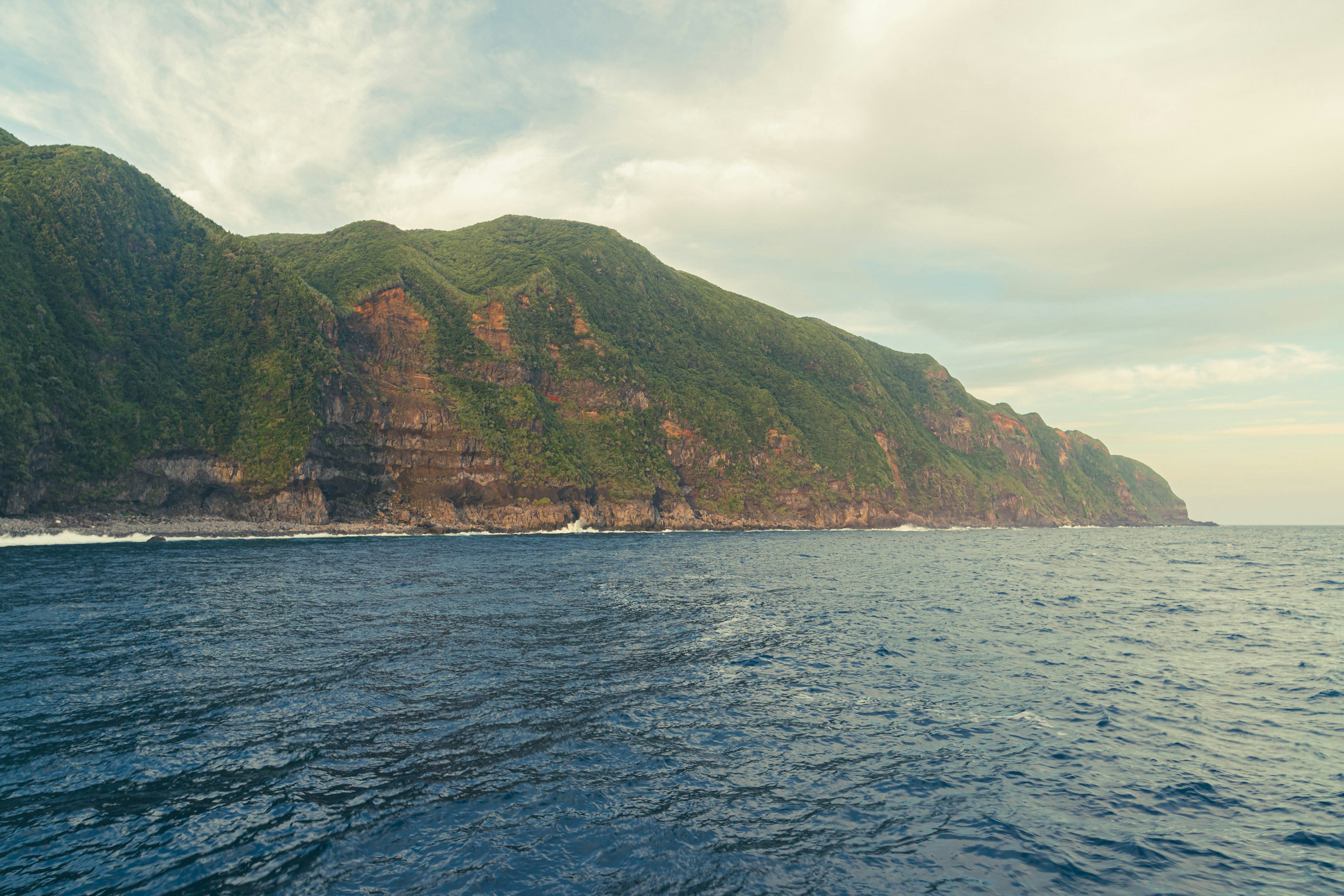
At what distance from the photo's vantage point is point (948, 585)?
163ft

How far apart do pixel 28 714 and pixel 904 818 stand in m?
22.5

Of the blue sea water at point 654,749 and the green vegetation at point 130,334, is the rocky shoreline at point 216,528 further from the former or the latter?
the blue sea water at point 654,749

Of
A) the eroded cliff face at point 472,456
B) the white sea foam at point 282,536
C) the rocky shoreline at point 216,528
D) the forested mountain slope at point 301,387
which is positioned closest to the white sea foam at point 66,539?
the white sea foam at point 282,536

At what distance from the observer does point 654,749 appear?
14.9m

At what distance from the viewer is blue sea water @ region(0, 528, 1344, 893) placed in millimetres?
9703

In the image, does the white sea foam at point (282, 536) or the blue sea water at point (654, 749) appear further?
the white sea foam at point (282, 536)

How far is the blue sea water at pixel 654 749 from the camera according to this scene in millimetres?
9703

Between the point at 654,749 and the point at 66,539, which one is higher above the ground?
the point at 654,749

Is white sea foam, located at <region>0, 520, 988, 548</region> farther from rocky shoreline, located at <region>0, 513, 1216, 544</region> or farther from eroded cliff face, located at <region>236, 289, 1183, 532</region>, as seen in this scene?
eroded cliff face, located at <region>236, 289, 1183, 532</region>

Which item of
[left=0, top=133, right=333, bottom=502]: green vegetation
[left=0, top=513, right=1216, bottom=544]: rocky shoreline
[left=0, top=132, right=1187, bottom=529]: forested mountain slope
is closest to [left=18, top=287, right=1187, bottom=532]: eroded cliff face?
[left=0, top=132, right=1187, bottom=529]: forested mountain slope

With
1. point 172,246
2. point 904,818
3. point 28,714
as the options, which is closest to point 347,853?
point 904,818

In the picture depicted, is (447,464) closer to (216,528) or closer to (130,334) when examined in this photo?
(216,528)

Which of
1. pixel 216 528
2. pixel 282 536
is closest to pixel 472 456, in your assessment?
pixel 282 536

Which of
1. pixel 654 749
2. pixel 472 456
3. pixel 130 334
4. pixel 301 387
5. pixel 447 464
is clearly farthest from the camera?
pixel 472 456
